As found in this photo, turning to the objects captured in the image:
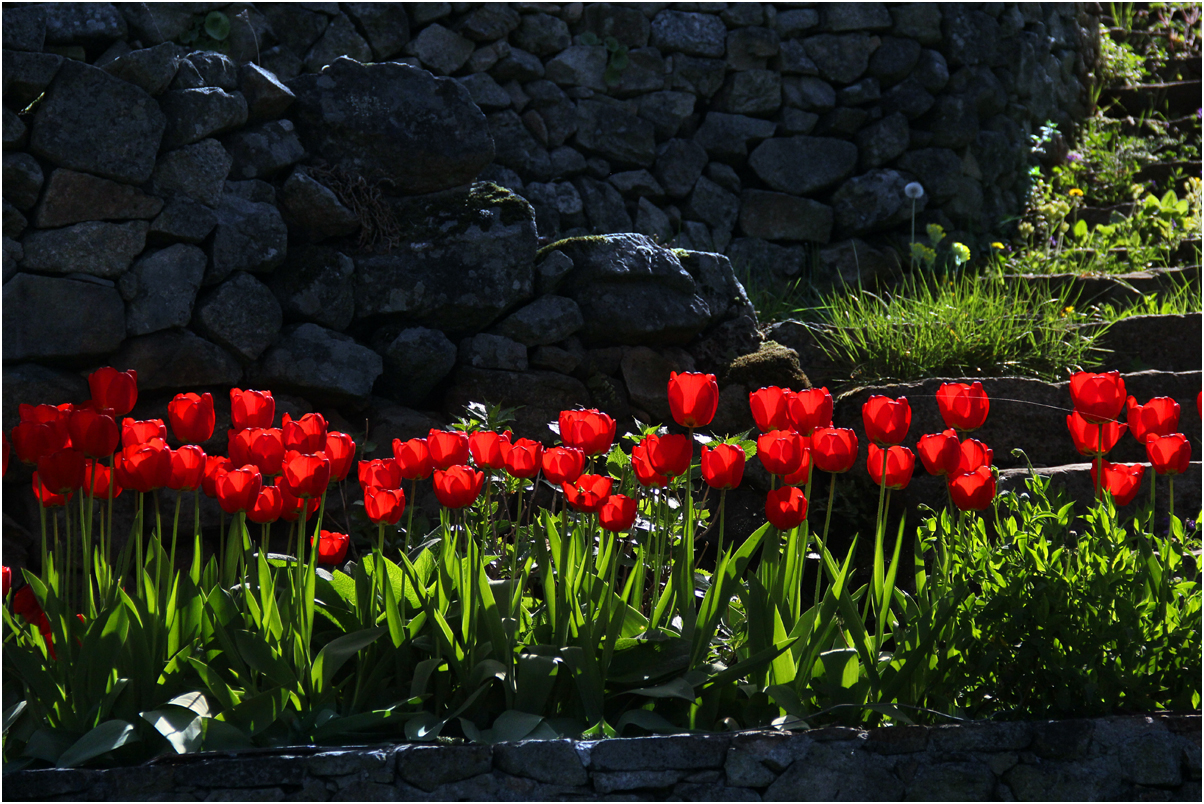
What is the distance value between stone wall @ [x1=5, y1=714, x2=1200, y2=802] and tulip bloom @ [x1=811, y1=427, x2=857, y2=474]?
0.47 meters

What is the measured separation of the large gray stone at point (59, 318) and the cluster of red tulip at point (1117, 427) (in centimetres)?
284

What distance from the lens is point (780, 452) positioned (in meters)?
1.67

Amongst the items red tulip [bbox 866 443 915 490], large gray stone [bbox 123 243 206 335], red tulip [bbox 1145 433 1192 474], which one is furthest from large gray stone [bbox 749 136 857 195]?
red tulip [bbox 1145 433 1192 474]

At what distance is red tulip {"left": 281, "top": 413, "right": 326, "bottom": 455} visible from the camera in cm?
165

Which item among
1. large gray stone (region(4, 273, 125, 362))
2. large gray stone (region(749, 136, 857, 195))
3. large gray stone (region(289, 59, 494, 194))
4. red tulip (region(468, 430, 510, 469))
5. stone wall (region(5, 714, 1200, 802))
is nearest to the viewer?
stone wall (region(5, 714, 1200, 802))

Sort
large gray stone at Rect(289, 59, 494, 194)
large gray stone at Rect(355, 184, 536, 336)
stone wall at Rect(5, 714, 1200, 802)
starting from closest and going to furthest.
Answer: stone wall at Rect(5, 714, 1200, 802) → large gray stone at Rect(355, 184, 536, 336) → large gray stone at Rect(289, 59, 494, 194)

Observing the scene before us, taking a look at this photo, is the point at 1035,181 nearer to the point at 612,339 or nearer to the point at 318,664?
the point at 612,339

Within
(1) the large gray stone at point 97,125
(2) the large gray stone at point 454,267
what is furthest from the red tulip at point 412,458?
(1) the large gray stone at point 97,125

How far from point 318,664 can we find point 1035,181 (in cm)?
563

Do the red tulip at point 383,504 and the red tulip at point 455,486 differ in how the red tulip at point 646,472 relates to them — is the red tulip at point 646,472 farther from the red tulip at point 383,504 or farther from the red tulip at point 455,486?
the red tulip at point 383,504

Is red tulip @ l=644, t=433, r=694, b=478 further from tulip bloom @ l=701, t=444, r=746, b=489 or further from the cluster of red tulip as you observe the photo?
the cluster of red tulip

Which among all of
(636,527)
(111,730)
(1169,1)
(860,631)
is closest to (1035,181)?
(1169,1)

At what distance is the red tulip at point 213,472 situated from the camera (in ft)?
5.34

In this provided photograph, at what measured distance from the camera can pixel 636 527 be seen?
2336 mm
